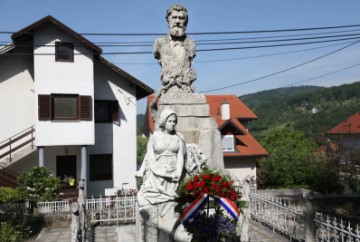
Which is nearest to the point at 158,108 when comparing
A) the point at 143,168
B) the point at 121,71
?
the point at 143,168

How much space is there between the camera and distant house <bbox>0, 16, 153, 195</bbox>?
17.7 m

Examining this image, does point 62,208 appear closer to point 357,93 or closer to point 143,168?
point 143,168

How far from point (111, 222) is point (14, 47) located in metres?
11.1

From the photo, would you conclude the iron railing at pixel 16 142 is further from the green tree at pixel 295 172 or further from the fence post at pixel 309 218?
the green tree at pixel 295 172

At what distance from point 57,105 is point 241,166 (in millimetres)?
13221

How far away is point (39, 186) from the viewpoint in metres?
14.8

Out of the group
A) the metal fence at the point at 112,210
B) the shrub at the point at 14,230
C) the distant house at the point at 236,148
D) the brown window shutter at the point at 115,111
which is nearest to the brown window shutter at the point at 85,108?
the brown window shutter at the point at 115,111

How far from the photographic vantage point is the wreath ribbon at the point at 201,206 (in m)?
5.17

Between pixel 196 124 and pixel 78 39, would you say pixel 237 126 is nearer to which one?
pixel 78 39

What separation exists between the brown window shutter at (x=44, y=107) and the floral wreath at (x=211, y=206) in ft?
45.9

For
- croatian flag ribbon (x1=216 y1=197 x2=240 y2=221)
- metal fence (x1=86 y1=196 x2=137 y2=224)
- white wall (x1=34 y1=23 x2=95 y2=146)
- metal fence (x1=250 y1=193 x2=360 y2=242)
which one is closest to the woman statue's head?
croatian flag ribbon (x1=216 y1=197 x2=240 y2=221)

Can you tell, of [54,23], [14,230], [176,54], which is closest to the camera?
[176,54]

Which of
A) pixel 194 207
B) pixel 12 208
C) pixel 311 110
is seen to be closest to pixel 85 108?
pixel 12 208

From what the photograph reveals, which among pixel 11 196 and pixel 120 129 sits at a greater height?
pixel 120 129
